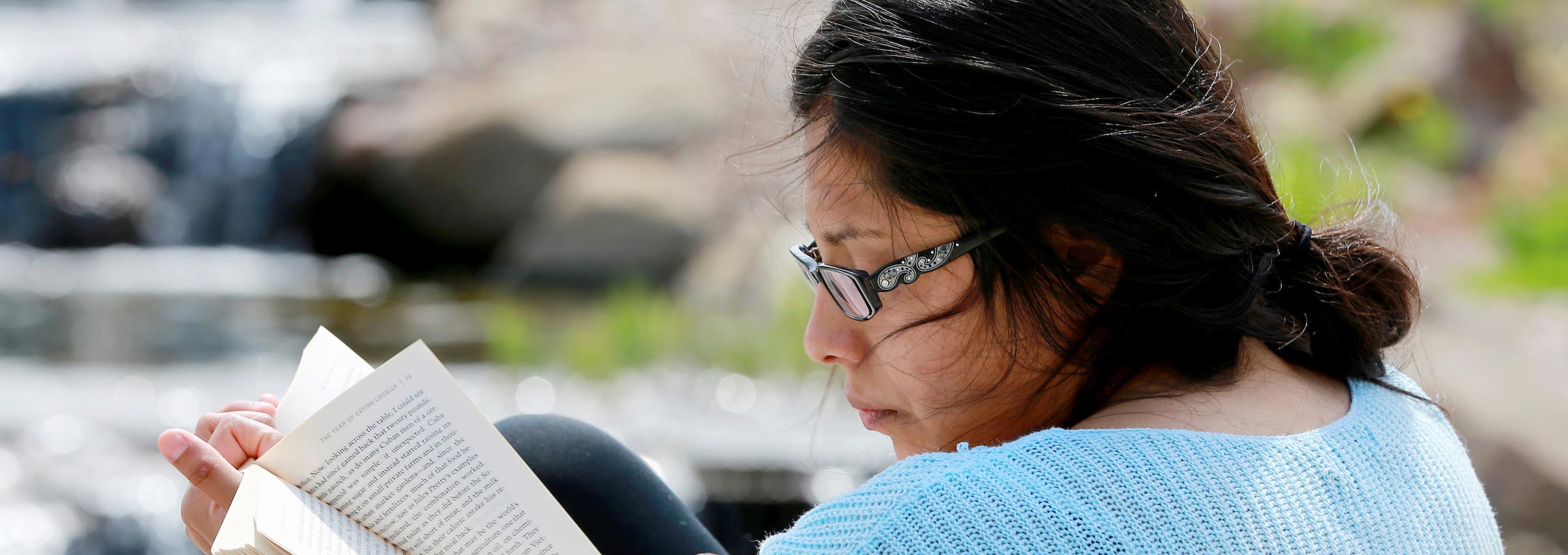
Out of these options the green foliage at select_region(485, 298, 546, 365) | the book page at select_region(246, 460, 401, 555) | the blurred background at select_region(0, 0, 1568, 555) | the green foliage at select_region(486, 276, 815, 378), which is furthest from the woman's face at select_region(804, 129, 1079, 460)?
the green foliage at select_region(485, 298, 546, 365)

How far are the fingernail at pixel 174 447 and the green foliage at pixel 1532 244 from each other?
18.0 feet

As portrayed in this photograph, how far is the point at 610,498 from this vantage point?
1792mm

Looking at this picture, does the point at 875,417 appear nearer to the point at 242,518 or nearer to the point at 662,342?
the point at 242,518

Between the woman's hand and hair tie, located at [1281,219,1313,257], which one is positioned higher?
hair tie, located at [1281,219,1313,257]

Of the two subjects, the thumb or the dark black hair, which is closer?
the dark black hair

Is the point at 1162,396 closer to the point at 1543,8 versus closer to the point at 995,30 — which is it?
the point at 995,30

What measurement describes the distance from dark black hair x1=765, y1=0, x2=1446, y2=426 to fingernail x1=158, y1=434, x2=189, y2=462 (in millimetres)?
709

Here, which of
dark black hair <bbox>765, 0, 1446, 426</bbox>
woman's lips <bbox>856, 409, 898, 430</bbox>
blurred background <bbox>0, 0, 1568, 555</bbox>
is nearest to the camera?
dark black hair <bbox>765, 0, 1446, 426</bbox>

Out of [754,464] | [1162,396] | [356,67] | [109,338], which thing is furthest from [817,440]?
[356,67]

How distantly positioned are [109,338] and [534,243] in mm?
2413

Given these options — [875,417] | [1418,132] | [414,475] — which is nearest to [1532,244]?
[1418,132]

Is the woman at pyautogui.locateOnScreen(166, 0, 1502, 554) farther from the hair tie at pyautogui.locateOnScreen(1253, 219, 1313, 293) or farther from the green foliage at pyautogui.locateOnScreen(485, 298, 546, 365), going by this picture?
the green foliage at pyautogui.locateOnScreen(485, 298, 546, 365)

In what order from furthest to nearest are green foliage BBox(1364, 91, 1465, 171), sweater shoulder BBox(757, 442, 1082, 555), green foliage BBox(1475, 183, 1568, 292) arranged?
green foliage BBox(1364, 91, 1465, 171), green foliage BBox(1475, 183, 1568, 292), sweater shoulder BBox(757, 442, 1082, 555)

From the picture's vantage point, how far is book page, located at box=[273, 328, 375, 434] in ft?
4.42
